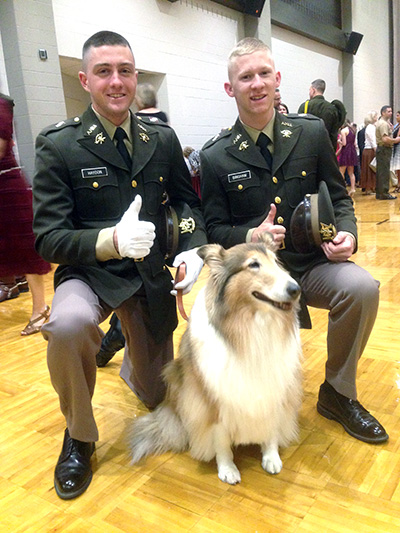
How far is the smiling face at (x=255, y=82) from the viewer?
193cm

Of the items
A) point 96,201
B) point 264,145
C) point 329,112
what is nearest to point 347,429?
point 264,145

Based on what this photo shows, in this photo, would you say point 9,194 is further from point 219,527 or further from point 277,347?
point 219,527

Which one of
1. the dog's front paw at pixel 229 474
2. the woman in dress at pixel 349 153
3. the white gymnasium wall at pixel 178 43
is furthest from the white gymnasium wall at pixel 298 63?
the dog's front paw at pixel 229 474

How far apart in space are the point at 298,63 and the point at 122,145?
32.3ft

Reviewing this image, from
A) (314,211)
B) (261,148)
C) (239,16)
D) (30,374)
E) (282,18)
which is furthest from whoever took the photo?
(282,18)

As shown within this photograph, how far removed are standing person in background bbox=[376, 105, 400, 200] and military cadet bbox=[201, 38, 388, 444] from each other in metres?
7.17

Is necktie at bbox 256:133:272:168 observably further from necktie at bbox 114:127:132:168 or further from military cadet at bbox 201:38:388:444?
necktie at bbox 114:127:132:168

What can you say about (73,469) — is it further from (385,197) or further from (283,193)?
(385,197)

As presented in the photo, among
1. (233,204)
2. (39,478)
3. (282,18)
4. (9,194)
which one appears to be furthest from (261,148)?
(282,18)

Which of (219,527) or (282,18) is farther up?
(282,18)

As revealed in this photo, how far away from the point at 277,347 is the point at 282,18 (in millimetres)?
9775

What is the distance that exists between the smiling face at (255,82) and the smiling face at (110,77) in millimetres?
478

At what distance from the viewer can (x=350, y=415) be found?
5.98ft

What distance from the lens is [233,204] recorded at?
2.08 m
